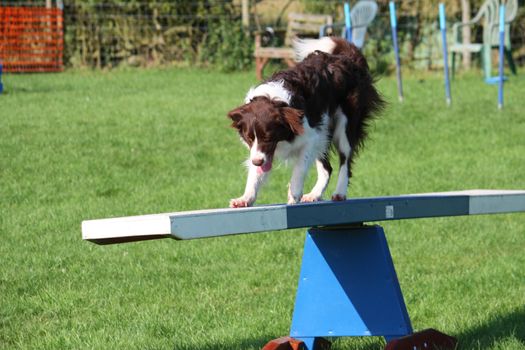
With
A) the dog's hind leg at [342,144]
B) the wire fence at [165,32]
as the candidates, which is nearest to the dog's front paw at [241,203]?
the dog's hind leg at [342,144]

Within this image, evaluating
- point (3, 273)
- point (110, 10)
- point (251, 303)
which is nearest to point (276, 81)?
point (251, 303)

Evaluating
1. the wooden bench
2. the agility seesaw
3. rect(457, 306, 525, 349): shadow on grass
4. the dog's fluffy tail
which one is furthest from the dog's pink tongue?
the wooden bench

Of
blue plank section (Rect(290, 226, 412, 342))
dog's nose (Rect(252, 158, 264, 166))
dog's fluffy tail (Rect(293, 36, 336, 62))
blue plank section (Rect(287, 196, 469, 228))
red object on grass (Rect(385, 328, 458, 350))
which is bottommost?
red object on grass (Rect(385, 328, 458, 350))

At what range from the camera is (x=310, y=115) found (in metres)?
5.07

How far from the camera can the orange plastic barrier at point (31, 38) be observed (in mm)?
19562

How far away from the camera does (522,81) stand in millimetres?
17203

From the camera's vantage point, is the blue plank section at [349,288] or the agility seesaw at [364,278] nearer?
the agility seesaw at [364,278]

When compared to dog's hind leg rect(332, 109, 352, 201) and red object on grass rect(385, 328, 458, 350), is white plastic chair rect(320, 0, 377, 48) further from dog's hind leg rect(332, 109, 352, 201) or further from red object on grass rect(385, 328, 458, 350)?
red object on grass rect(385, 328, 458, 350)

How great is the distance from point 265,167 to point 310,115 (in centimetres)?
45

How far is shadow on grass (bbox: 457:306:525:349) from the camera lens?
17.5 ft

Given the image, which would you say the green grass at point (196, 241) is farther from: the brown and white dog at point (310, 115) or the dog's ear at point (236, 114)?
the dog's ear at point (236, 114)

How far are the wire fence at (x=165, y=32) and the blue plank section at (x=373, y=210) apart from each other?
14.6 meters

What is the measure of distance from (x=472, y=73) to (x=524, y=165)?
312 inches

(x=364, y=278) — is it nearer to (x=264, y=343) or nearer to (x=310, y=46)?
(x=264, y=343)
